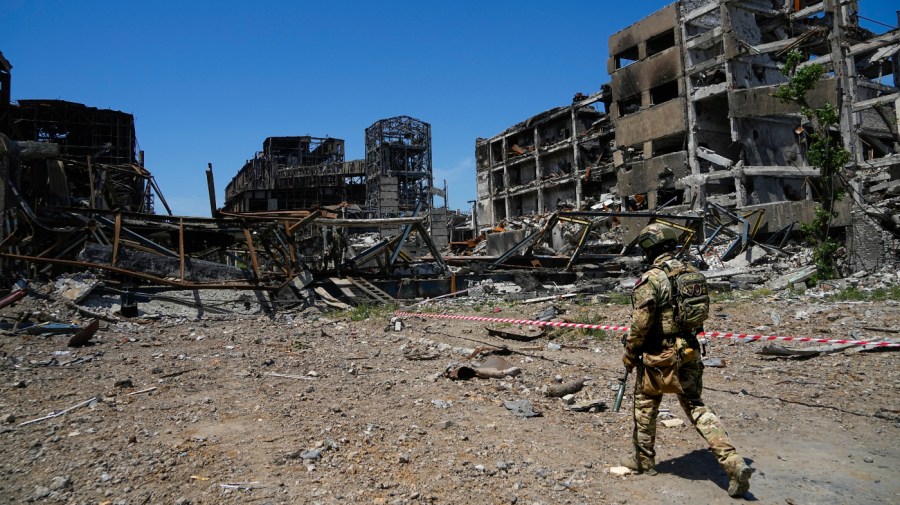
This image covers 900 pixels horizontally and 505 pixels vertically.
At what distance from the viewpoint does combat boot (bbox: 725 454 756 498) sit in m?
2.76

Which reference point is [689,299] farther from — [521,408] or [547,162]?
[547,162]

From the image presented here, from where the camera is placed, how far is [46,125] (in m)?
29.1

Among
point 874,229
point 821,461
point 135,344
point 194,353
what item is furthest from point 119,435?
point 874,229

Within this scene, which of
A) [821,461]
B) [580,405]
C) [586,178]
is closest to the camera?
[821,461]

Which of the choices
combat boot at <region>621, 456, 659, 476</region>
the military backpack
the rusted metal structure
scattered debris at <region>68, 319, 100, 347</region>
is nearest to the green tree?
the military backpack

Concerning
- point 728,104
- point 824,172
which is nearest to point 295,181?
point 728,104

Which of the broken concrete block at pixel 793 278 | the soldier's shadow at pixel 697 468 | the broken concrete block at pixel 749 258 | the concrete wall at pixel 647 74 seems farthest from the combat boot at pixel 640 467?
the concrete wall at pixel 647 74

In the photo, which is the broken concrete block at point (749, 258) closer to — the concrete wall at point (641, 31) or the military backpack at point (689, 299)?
the military backpack at point (689, 299)

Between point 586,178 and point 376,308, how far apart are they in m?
27.6

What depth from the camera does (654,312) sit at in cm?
Answer: 317

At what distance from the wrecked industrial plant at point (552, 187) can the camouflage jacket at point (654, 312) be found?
8809mm

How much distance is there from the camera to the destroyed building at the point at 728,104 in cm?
2214

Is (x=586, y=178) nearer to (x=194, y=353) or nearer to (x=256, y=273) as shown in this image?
(x=256, y=273)

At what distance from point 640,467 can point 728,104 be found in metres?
28.1
